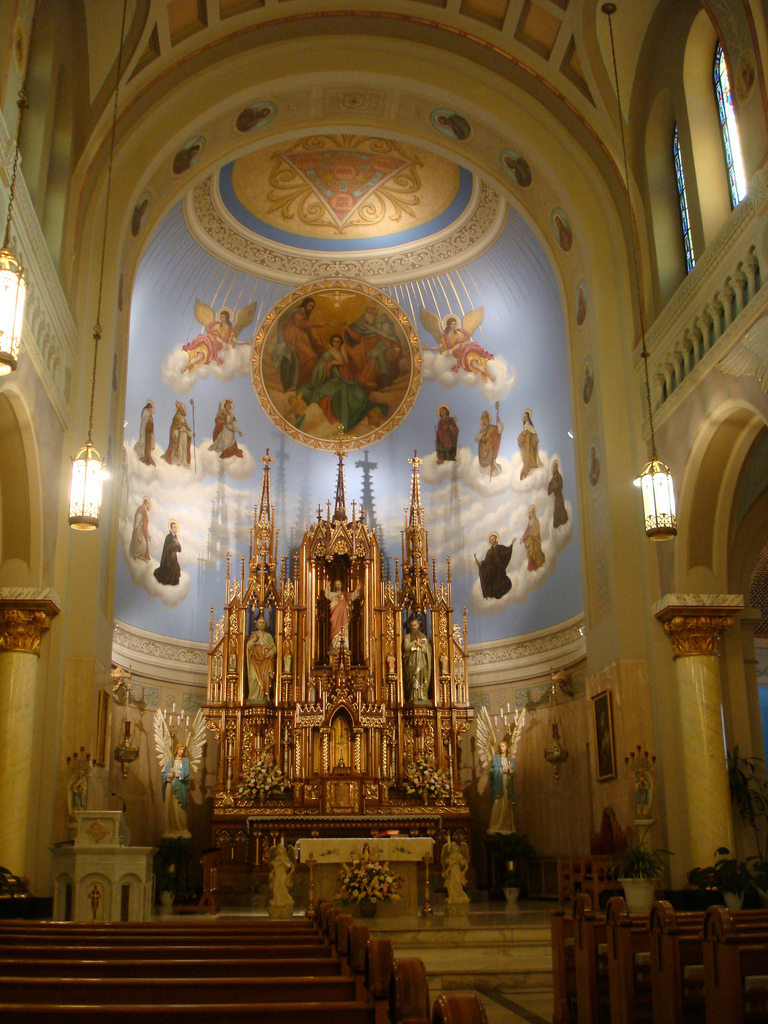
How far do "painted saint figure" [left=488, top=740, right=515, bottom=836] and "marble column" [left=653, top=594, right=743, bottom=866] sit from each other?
579 centimetres

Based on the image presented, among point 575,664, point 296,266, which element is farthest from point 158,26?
point 575,664

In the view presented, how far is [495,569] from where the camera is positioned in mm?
21172

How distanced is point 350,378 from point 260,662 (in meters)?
7.02

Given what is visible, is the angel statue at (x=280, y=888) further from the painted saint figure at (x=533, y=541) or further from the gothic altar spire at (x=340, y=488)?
the painted saint figure at (x=533, y=541)

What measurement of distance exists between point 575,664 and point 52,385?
33.7 feet

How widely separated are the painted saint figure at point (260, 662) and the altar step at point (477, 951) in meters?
6.98

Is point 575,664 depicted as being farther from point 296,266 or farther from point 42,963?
point 42,963

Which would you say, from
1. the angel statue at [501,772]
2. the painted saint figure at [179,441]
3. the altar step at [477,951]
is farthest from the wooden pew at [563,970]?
the painted saint figure at [179,441]

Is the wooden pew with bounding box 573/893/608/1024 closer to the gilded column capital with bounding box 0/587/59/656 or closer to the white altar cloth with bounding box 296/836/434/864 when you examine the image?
the white altar cloth with bounding box 296/836/434/864

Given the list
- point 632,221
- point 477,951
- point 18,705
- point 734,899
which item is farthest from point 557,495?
point 18,705

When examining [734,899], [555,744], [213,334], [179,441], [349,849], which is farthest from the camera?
[213,334]

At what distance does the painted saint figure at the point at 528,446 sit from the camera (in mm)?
20641

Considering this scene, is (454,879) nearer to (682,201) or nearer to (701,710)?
(701,710)

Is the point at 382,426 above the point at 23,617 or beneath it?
above
